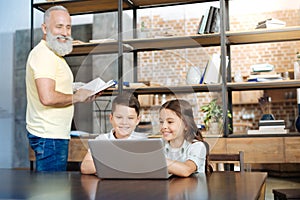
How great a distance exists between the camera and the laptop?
120 centimetres

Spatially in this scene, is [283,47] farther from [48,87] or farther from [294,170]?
[48,87]

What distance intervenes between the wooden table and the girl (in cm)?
18

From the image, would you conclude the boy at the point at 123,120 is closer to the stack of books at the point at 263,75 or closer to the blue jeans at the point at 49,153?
the blue jeans at the point at 49,153

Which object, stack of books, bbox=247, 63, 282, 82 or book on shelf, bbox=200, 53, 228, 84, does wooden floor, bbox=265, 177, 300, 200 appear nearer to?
stack of books, bbox=247, 63, 282, 82

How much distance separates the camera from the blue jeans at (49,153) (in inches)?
72.5

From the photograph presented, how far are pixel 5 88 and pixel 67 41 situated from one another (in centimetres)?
242

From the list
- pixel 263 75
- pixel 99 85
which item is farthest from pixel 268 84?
pixel 99 85

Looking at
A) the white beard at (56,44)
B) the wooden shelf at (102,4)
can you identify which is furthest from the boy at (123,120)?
the wooden shelf at (102,4)

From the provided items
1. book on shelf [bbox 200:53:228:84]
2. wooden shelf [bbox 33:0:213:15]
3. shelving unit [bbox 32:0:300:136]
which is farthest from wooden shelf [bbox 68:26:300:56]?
wooden shelf [bbox 33:0:213:15]

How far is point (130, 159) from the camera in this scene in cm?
124

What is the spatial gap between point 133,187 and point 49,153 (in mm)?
835

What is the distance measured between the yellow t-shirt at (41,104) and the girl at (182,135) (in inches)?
22.7

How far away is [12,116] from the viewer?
13.8 feet

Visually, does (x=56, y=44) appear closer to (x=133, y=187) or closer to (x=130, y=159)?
(x=130, y=159)
